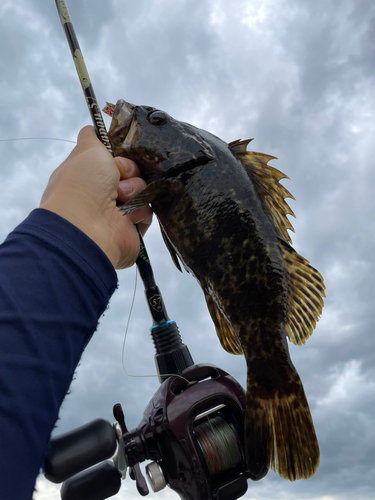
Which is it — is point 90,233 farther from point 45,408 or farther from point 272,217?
point 272,217

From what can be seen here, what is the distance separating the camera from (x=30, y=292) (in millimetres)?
1763

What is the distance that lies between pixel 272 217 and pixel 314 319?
2.40ft

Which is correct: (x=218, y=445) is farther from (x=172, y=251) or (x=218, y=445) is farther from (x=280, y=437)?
(x=172, y=251)

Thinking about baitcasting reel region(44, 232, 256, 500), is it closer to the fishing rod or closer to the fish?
the fishing rod

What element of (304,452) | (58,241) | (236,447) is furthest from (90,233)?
(304,452)

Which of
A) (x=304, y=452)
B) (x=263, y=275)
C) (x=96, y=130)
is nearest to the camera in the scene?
(x=304, y=452)

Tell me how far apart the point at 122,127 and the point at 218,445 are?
2243 millimetres

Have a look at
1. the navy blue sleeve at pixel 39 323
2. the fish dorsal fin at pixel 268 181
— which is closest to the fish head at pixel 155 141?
the fish dorsal fin at pixel 268 181

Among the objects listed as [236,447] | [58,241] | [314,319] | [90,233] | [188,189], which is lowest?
[236,447]

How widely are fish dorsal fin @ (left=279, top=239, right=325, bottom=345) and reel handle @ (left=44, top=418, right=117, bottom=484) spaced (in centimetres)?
126

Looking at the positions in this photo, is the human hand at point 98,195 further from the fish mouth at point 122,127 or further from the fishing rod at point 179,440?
the fishing rod at point 179,440

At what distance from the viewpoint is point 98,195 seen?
2.48 meters

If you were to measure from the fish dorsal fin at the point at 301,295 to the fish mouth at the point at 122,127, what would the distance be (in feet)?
4.41

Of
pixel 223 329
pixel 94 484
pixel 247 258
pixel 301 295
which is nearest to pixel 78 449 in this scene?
pixel 94 484
